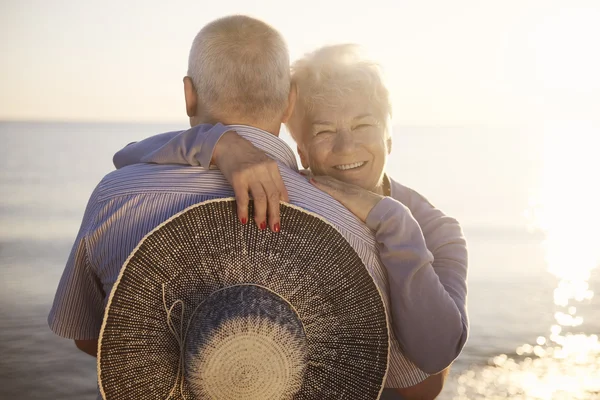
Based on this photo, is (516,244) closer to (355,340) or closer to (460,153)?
(355,340)

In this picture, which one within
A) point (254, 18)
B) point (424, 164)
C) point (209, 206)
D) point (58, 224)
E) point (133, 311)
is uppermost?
point (254, 18)

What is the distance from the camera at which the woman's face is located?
2.47 metres

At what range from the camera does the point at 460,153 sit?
22.6 m

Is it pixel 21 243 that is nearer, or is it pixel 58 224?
pixel 21 243

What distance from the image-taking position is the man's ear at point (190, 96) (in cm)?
195

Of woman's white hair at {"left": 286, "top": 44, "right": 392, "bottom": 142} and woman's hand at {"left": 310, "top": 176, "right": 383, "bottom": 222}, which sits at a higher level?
woman's white hair at {"left": 286, "top": 44, "right": 392, "bottom": 142}

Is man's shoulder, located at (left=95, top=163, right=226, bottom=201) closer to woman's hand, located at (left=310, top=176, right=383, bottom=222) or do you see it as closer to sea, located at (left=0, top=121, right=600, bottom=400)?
woman's hand, located at (left=310, top=176, right=383, bottom=222)

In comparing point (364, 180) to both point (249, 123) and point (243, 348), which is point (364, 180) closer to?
point (249, 123)

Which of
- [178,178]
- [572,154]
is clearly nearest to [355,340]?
[178,178]

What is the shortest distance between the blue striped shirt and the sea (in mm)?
2850

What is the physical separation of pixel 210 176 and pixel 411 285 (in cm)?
58

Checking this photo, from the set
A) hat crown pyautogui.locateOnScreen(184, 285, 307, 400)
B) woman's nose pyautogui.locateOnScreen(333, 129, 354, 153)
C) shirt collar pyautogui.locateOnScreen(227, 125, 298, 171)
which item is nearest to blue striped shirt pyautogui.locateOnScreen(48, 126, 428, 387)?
shirt collar pyautogui.locateOnScreen(227, 125, 298, 171)

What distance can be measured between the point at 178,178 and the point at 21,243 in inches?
301

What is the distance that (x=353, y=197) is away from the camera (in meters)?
1.97
